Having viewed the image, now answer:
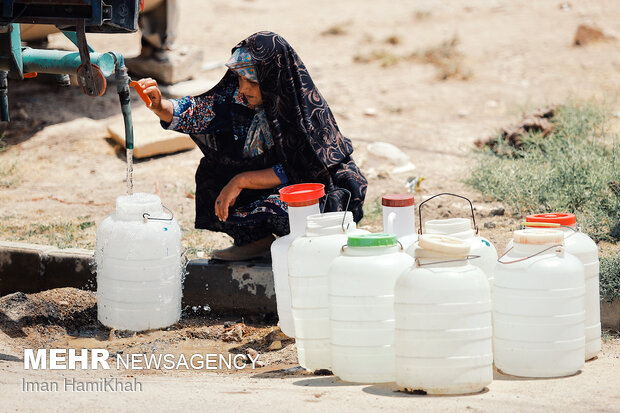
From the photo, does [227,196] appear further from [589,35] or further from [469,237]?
[589,35]

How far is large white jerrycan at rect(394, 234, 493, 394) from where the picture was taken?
2.81 m

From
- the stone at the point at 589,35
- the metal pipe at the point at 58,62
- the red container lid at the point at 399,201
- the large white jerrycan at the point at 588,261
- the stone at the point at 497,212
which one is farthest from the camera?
the stone at the point at 589,35

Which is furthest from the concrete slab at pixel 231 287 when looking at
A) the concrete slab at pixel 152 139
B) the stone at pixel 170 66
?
the stone at pixel 170 66

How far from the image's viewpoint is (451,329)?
2824 millimetres

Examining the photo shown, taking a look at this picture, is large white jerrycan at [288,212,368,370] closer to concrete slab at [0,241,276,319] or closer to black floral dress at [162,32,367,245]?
black floral dress at [162,32,367,245]

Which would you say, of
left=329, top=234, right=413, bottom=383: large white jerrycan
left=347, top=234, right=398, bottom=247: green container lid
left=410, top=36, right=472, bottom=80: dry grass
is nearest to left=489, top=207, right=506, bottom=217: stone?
left=329, top=234, right=413, bottom=383: large white jerrycan

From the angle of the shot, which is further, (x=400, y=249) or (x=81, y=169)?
(x=81, y=169)

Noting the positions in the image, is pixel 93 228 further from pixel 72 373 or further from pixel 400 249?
pixel 400 249

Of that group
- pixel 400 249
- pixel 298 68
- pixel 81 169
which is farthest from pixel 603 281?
pixel 81 169

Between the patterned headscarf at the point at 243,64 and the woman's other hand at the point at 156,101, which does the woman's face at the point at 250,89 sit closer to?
the patterned headscarf at the point at 243,64

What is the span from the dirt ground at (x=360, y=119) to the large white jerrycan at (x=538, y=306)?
0.08 meters

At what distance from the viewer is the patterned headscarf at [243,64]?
4.04 m

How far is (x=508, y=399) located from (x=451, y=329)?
0.29m

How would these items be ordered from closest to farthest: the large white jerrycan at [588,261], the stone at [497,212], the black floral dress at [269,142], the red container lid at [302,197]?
the large white jerrycan at [588,261], the red container lid at [302,197], the black floral dress at [269,142], the stone at [497,212]
